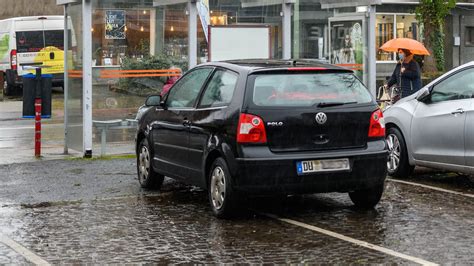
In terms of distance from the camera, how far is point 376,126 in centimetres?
Result: 873

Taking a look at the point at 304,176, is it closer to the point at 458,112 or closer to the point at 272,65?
the point at 272,65

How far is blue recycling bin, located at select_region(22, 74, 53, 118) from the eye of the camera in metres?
14.2

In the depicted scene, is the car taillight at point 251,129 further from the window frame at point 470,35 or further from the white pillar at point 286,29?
the window frame at point 470,35

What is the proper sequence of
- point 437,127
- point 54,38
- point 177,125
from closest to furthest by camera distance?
point 177,125
point 437,127
point 54,38

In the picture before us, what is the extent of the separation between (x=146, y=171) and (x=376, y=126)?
322 centimetres

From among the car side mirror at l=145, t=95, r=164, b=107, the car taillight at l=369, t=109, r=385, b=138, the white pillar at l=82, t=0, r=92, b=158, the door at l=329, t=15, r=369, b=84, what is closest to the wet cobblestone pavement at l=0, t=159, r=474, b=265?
the car taillight at l=369, t=109, r=385, b=138

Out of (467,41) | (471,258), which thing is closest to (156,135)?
(471,258)

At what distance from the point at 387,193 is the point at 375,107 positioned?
174 centimetres

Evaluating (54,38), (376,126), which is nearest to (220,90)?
(376,126)

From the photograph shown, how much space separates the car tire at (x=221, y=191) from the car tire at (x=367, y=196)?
1.47 metres

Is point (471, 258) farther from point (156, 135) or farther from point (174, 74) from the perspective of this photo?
point (174, 74)

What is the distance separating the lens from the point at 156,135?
1022cm

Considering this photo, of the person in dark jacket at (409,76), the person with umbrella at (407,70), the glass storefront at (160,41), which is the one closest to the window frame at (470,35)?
the glass storefront at (160,41)

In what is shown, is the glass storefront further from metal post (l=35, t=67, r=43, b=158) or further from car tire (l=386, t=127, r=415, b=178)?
car tire (l=386, t=127, r=415, b=178)
